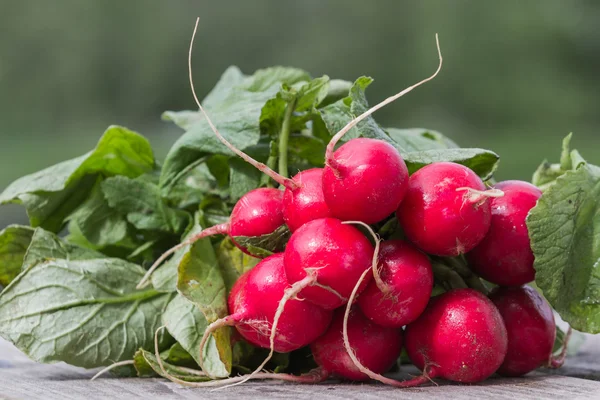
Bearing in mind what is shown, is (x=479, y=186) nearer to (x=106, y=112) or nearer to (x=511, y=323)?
(x=511, y=323)

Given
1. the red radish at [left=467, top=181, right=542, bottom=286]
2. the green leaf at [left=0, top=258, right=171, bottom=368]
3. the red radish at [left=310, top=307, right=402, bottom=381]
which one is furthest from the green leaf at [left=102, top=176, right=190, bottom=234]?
the red radish at [left=467, top=181, right=542, bottom=286]

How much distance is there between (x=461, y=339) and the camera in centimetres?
77

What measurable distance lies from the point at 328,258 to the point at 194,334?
0.87 feet

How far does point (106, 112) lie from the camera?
673 centimetres

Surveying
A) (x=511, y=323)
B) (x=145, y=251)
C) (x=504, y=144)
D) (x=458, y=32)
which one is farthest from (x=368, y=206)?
(x=458, y=32)

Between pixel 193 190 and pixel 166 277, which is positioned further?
pixel 193 190

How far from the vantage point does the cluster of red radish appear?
2.37 feet

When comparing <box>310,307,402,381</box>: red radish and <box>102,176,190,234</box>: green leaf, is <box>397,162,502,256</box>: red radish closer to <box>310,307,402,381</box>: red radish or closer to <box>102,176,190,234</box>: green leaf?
<box>310,307,402,381</box>: red radish

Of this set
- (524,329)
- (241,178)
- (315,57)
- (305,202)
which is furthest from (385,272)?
(315,57)

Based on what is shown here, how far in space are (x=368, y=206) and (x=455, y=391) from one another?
23cm

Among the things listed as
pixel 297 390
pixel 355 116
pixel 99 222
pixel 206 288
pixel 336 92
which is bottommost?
pixel 297 390

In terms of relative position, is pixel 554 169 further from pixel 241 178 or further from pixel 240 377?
pixel 240 377

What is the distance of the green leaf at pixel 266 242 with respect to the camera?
0.83 m

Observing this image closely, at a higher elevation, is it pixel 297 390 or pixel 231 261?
pixel 231 261
